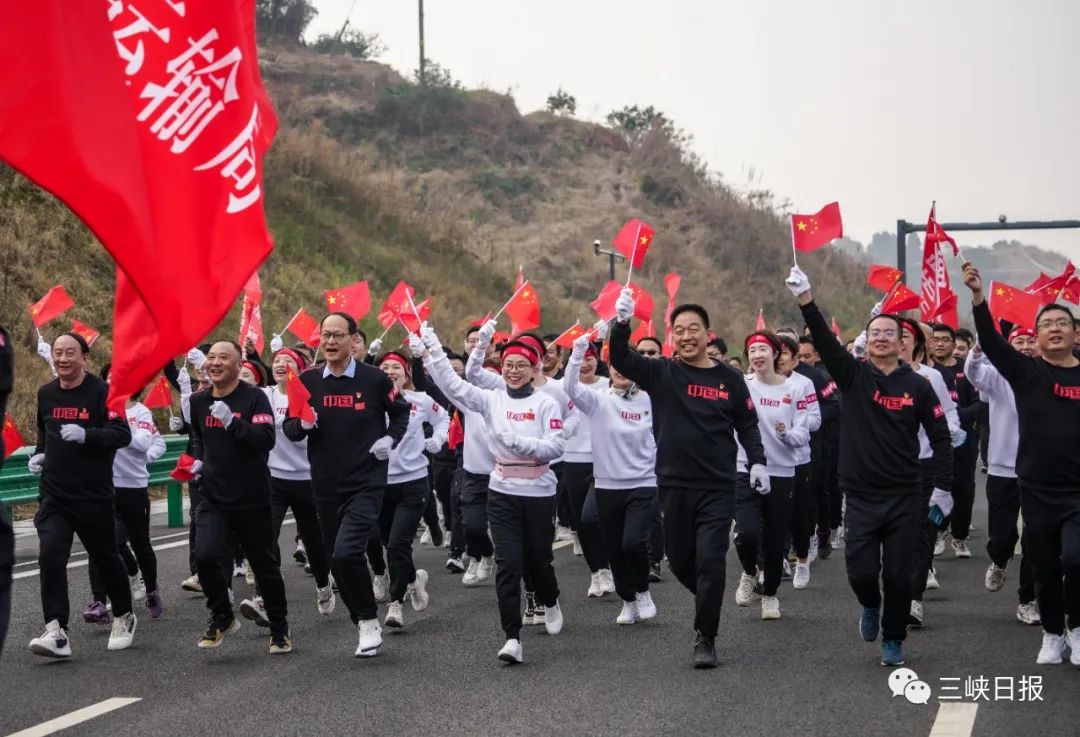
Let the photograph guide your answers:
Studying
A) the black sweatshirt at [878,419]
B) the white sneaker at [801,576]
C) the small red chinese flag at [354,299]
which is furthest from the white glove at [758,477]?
the small red chinese flag at [354,299]

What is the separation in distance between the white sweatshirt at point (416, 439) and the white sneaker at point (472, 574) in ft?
3.50

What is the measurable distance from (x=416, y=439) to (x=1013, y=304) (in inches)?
189

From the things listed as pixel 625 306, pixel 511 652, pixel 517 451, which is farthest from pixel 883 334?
pixel 511 652

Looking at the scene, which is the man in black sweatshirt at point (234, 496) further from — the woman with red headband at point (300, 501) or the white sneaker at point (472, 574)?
the white sneaker at point (472, 574)

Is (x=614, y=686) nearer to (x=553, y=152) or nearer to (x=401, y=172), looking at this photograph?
(x=401, y=172)

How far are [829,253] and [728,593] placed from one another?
2391 inches

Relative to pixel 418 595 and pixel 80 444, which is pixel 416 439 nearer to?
pixel 418 595

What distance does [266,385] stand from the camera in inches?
484

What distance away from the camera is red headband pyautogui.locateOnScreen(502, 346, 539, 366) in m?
9.86

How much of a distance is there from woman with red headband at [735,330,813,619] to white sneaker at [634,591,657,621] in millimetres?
786

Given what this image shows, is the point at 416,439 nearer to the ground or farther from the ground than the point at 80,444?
nearer to the ground

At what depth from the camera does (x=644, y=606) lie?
10719mm

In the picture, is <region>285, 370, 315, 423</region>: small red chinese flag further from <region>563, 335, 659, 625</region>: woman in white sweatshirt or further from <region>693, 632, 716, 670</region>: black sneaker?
<region>693, 632, 716, 670</region>: black sneaker

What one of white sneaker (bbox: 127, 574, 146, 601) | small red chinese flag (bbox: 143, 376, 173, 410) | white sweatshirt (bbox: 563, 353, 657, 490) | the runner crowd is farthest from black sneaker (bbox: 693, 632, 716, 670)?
small red chinese flag (bbox: 143, 376, 173, 410)
